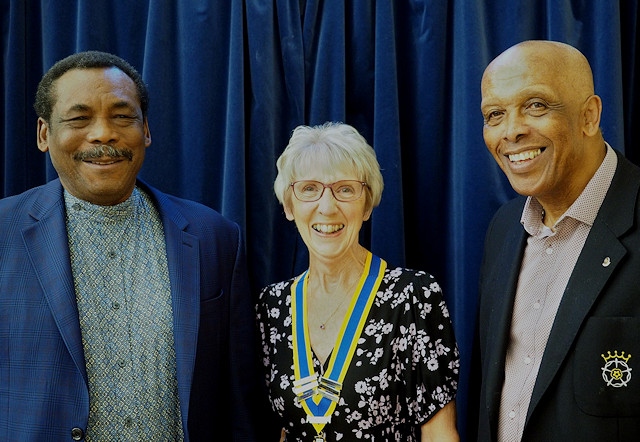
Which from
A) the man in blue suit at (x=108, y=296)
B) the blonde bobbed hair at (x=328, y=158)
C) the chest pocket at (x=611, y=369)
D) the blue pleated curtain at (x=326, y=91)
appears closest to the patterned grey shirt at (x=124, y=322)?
the man in blue suit at (x=108, y=296)

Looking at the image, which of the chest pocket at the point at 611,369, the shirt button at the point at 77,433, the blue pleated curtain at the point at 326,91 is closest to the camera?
the chest pocket at the point at 611,369

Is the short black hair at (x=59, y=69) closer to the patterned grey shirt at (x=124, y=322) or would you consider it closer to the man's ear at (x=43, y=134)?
the man's ear at (x=43, y=134)

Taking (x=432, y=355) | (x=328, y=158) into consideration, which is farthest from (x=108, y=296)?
(x=432, y=355)

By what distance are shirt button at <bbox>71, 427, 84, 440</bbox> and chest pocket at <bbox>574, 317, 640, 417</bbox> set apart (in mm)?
1223

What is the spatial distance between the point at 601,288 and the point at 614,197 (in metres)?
0.24

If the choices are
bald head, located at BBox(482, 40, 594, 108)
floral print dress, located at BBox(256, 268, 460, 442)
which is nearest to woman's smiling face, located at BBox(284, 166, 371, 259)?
floral print dress, located at BBox(256, 268, 460, 442)

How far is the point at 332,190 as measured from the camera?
2209 mm

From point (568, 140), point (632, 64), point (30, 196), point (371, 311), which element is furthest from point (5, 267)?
point (632, 64)

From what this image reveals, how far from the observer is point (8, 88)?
277 cm

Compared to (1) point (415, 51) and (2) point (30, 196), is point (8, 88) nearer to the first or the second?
(2) point (30, 196)

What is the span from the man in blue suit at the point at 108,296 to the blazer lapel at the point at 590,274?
89 cm

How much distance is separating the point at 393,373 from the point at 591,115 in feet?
2.90

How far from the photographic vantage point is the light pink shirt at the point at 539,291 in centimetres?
190

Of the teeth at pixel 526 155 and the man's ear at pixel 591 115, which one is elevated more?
the man's ear at pixel 591 115
